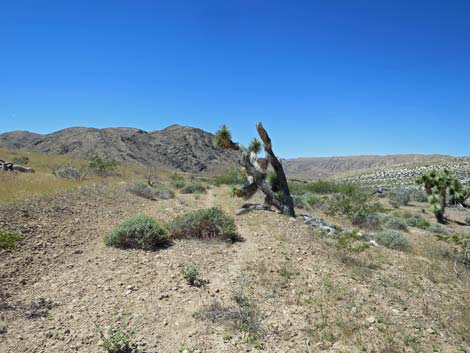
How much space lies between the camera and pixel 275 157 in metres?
14.4

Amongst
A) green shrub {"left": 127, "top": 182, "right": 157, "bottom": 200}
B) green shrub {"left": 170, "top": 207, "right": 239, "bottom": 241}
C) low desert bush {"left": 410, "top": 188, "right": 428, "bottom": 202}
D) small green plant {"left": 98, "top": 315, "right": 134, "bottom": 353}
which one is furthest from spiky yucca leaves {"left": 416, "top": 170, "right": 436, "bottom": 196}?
small green plant {"left": 98, "top": 315, "right": 134, "bottom": 353}

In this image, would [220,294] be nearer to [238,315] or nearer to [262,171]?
[238,315]

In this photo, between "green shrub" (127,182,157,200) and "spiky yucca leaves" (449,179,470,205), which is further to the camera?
"spiky yucca leaves" (449,179,470,205)

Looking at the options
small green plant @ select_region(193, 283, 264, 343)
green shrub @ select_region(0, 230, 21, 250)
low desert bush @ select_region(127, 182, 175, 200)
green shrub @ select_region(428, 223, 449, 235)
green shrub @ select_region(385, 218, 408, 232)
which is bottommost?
green shrub @ select_region(428, 223, 449, 235)

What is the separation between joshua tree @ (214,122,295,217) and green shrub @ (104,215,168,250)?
275 inches

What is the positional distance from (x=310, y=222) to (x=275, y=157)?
134 inches

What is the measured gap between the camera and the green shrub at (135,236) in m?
7.77

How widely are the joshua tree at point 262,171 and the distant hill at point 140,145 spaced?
61501 millimetres

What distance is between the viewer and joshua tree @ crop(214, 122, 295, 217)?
550 inches

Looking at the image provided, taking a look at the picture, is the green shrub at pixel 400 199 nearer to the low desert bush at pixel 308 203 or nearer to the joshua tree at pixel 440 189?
the joshua tree at pixel 440 189

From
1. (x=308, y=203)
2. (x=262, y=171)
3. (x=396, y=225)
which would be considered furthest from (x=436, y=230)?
(x=262, y=171)

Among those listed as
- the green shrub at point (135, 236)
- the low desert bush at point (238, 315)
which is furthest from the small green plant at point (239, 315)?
the green shrub at point (135, 236)

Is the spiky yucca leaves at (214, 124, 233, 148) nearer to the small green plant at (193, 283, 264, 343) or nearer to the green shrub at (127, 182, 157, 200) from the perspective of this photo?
the green shrub at (127, 182, 157, 200)

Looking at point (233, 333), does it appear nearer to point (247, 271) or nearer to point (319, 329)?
point (319, 329)
